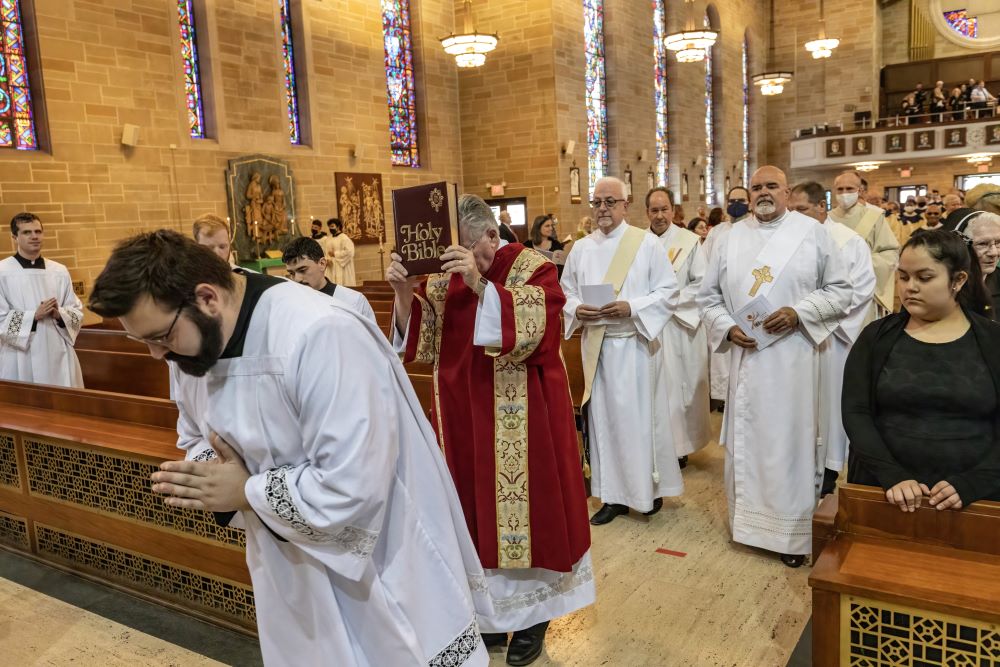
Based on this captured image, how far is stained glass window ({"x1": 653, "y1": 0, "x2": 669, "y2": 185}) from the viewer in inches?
744

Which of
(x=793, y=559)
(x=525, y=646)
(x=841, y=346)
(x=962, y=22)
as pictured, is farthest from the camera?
(x=962, y=22)

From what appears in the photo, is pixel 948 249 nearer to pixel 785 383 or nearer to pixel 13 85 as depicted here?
pixel 785 383

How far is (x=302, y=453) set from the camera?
169 centimetres

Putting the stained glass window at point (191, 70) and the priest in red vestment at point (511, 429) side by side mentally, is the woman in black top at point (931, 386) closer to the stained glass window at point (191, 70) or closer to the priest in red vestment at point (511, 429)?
the priest in red vestment at point (511, 429)

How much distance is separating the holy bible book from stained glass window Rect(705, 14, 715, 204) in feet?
68.4

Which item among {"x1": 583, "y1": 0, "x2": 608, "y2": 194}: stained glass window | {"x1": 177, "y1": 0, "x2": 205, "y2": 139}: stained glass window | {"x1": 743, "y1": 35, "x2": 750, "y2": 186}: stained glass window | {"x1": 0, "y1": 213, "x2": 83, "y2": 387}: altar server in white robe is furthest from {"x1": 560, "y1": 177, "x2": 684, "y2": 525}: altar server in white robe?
{"x1": 743, "y1": 35, "x2": 750, "y2": 186}: stained glass window

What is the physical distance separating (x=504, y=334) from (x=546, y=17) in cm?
1299

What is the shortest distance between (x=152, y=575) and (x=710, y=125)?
21966mm

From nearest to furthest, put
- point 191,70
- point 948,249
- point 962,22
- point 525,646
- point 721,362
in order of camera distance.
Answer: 1. point 948,249
2. point 525,646
3. point 721,362
4. point 191,70
5. point 962,22

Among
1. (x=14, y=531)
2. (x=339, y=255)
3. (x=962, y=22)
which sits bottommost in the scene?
(x=14, y=531)

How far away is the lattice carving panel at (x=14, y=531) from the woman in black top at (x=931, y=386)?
4.21 m

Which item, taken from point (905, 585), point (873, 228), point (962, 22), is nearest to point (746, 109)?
point (962, 22)

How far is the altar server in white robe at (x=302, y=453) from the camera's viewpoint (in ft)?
5.09

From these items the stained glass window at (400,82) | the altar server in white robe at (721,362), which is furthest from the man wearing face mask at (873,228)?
the stained glass window at (400,82)
